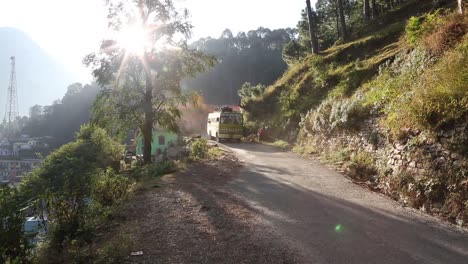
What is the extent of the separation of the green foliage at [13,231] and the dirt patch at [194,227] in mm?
1638

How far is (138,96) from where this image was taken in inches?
721

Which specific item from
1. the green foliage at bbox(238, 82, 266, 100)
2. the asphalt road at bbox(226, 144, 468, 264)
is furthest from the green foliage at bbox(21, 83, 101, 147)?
the asphalt road at bbox(226, 144, 468, 264)

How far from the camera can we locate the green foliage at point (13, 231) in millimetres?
5500

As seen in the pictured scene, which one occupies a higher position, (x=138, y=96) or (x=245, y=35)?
(x=245, y=35)

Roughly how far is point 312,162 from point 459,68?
799 centimetres

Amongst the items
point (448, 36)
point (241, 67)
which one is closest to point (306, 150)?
point (448, 36)

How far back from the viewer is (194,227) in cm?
721

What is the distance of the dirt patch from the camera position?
5.80 metres

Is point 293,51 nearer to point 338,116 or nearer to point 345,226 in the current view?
point 338,116

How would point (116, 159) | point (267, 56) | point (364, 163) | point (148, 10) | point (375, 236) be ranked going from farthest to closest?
point (267, 56), point (116, 159), point (148, 10), point (364, 163), point (375, 236)

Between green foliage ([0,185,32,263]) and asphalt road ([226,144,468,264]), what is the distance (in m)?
4.02

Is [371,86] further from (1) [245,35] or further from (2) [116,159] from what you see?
(1) [245,35]

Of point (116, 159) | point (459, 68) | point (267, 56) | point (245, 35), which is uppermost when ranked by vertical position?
point (245, 35)

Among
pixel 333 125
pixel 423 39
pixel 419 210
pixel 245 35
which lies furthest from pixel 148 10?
pixel 245 35
